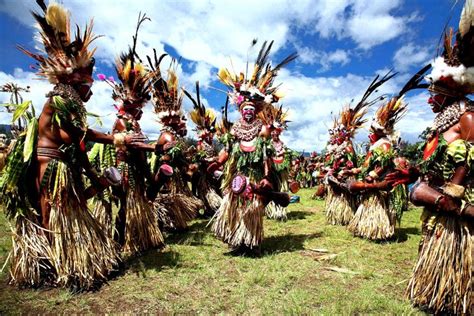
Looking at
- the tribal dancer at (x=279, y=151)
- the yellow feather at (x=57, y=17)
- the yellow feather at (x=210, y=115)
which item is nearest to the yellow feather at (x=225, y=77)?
the yellow feather at (x=57, y=17)

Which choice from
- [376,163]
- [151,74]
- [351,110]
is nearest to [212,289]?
[151,74]

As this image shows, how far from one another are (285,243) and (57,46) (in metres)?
4.22

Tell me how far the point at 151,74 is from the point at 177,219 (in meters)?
2.58

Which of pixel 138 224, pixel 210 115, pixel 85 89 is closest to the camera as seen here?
pixel 85 89

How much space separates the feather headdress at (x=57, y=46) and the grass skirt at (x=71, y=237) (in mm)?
923

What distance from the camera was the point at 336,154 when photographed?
6992 millimetres

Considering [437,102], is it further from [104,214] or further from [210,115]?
[210,115]

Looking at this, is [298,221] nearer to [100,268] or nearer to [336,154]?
[336,154]

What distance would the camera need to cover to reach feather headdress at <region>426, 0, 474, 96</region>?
8.14 feet

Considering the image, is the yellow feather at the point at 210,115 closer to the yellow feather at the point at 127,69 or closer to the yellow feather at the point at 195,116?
the yellow feather at the point at 195,116

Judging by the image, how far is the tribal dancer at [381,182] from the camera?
17.2 ft

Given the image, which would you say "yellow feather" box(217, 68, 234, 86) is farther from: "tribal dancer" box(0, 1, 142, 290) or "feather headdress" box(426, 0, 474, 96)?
"feather headdress" box(426, 0, 474, 96)

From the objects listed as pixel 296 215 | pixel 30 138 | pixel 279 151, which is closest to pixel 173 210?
pixel 30 138

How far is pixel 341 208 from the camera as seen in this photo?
6.85m
